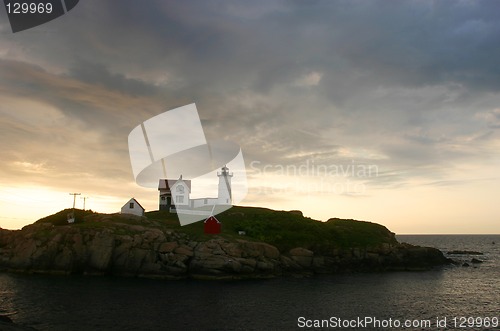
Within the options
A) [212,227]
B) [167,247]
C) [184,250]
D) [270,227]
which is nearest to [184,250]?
[184,250]

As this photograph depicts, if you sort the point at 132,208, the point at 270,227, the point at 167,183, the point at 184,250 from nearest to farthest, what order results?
1. the point at 184,250
2. the point at 270,227
3. the point at 132,208
4. the point at 167,183

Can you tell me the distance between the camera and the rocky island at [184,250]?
5784cm

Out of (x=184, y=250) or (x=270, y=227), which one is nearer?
(x=184, y=250)

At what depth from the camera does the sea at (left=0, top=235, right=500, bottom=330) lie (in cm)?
3438

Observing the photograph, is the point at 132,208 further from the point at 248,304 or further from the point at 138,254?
the point at 248,304

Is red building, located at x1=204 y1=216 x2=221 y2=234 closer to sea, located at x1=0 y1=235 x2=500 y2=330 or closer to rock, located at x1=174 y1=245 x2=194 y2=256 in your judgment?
rock, located at x1=174 y1=245 x2=194 y2=256

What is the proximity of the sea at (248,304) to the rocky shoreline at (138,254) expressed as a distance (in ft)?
10.2

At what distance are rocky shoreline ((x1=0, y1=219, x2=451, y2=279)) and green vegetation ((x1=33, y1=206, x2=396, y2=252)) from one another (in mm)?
2268

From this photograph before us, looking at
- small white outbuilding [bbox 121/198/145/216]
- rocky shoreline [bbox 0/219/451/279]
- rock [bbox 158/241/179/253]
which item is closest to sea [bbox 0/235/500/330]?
rocky shoreline [bbox 0/219/451/279]

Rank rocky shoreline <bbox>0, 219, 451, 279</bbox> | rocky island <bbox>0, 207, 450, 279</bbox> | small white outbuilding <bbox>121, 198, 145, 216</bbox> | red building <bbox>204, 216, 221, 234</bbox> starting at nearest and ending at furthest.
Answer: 1. rocky shoreline <bbox>0, 219, 451, 279</bbox>
2. rocky island <bbox>0, 207, 450, 279</bbox>
3. red building <bbox>204, 216, 221, 234</bbox>
4. small white outbuilding <bbox>121, 198, 145, 216</bbox>

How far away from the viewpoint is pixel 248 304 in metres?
41.4

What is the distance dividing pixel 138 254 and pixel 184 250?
22.7ft

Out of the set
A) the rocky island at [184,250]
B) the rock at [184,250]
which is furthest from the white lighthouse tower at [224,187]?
the rock at [184,250]

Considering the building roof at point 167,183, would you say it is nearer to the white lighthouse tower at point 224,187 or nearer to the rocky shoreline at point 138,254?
the white lighthouse tower at point 224,187
